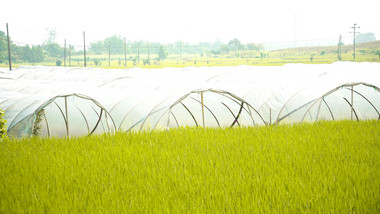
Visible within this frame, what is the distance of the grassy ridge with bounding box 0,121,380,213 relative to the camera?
4344 mm

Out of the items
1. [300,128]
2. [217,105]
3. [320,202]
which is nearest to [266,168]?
[320,202]

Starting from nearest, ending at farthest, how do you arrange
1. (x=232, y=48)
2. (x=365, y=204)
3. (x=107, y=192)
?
1. (x=365, y=204)
2. (x=107, y=192)
3. (x=232, y=48)

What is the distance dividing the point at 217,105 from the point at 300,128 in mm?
2961

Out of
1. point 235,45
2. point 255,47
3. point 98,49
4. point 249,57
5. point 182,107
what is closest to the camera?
point 182,107

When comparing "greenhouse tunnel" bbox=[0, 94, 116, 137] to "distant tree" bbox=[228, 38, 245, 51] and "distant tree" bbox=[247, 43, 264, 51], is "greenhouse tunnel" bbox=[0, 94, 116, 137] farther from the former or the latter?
"distant tree" bbox=[247, 43, 264, 51]

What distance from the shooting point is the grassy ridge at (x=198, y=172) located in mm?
4344

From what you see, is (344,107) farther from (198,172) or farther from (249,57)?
(249,57)

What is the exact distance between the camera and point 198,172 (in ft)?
18.7

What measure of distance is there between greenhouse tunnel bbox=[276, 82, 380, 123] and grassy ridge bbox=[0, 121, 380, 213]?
2918mm

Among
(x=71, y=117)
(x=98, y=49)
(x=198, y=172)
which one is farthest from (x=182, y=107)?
(x=98, y=49)

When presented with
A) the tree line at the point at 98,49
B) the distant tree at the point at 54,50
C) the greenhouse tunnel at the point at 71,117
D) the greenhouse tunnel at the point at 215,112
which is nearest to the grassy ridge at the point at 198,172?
the greenhouse tunnel at the point at 71,117

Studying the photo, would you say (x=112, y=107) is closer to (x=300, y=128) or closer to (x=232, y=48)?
(x=300, y=128)

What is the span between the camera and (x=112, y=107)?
11.3 meters

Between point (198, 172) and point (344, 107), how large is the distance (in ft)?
25.7
